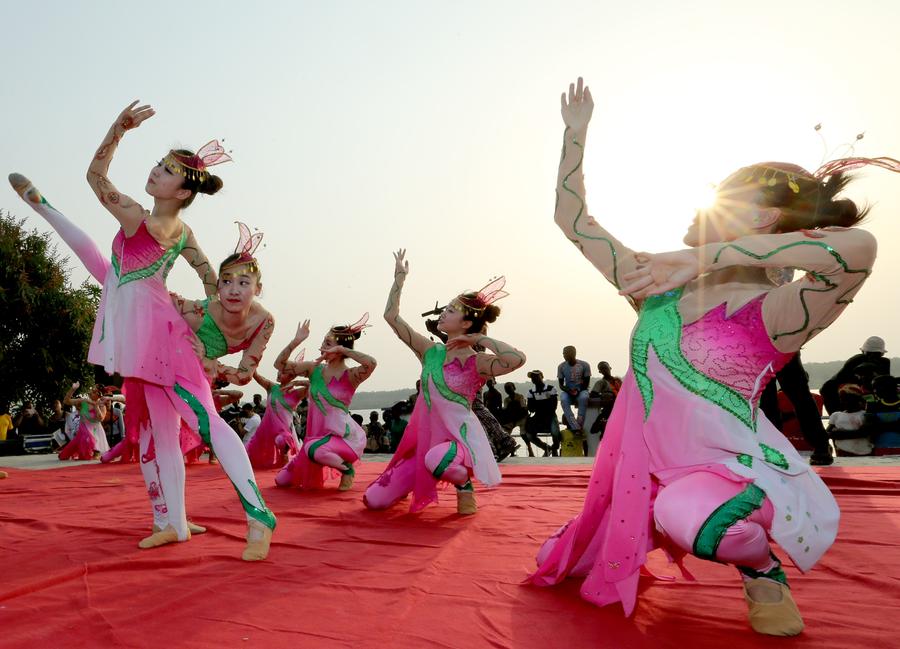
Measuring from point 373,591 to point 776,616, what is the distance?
4.23ft

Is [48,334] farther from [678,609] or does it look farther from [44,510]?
[678,609]

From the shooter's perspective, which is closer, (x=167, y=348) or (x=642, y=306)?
(x=642, y=306)

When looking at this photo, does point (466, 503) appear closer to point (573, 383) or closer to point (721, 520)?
point (721, 520)

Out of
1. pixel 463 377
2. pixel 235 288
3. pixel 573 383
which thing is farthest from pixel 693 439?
pixel 573 383

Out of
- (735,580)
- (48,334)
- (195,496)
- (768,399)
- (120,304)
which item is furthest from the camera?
(48,334)

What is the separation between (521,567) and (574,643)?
1036 mm

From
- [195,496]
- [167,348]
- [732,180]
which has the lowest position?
[195,496]

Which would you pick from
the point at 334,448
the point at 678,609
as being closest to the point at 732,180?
the point at 678,609

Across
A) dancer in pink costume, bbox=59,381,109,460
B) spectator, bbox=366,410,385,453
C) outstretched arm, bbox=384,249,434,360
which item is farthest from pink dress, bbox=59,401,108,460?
outstretched arm, bbox=384,249,434,360

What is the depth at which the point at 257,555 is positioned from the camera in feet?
10.4

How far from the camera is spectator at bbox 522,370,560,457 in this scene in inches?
417

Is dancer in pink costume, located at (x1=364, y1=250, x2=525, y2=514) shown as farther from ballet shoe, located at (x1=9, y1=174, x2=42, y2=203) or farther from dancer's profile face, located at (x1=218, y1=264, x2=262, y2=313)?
ballet shoe, located at (x1=9, y1=174, x2=42, y2=203)

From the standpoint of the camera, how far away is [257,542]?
10.6 ft

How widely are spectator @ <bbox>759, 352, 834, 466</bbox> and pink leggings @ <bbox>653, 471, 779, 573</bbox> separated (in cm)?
423
